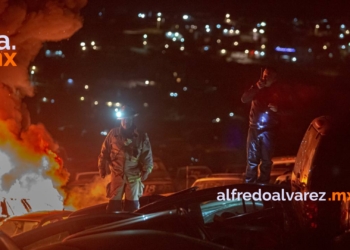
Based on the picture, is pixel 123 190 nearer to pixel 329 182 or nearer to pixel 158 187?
pixel 329 182

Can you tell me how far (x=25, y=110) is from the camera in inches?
465

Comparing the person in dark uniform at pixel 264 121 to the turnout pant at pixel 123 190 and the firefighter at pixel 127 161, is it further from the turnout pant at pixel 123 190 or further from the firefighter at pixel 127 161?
the turnout pant at pixel 123 190

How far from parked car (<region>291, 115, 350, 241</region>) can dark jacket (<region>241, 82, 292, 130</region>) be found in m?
2.79

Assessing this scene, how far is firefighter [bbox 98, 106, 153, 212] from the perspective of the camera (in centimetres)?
738

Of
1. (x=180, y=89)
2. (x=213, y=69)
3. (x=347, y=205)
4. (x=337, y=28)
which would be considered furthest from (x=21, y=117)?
(x=337, y=28)

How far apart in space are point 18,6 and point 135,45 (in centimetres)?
6335

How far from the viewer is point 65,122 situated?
47531 millimetres

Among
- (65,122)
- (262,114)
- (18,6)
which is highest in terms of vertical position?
(18,6)

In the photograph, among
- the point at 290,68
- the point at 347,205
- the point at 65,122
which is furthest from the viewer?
the point at 290,68

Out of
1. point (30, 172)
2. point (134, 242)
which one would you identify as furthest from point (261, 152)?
point (30, 172)

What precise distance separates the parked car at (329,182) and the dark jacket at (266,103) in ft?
9.17

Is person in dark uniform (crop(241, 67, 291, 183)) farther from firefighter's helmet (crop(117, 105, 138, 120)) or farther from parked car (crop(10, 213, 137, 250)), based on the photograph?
parked car (crop(10, 213, 137, 250))

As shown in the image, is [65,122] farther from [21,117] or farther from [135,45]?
[21,117]

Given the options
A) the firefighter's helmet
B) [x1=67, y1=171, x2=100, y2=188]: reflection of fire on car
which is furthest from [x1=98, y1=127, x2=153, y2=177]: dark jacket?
[x1=67, y1=171, x2=100, y2=188]: reflection of fire on car
